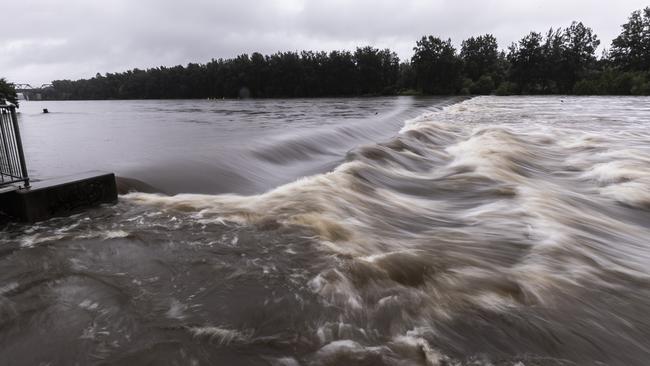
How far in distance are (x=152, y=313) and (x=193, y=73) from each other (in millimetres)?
133404

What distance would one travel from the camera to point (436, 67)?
10481 centimetres

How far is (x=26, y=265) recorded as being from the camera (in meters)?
4.64

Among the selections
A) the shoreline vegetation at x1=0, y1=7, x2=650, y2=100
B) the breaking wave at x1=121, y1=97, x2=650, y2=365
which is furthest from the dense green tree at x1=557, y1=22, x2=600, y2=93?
the breaking wave at x1=121, y1=97, x2=650, y2=365

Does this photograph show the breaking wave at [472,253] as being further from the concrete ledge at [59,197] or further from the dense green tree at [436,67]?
the dense green tree at [436,67]

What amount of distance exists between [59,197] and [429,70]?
354 feet

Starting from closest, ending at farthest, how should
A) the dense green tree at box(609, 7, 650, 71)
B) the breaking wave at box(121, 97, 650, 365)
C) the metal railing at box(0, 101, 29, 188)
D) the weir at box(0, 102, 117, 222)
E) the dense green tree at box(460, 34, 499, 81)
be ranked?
1. the breaking wave at box(121, 97, 650, 365)
2. the metal railing at box(0, 101, 29, 188)
3. the weir at box(0, 102, 117, 222)
4. the dense green tree at box(609, 7, 650, 71)
5. the dense green tree at box(460, 34, 499, 81)

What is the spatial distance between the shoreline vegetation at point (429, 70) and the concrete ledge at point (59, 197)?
94480 millimetres

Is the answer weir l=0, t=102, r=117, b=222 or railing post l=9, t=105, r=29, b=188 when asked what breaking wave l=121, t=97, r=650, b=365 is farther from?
railing post l=9, t=105, r=29, b=188

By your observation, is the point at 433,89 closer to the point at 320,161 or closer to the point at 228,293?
the point at 320,161

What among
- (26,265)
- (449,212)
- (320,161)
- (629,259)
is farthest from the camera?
(320,161)

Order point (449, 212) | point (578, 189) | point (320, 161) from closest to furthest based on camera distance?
point (449, 212)
point (578, 189)
point (320, 161)

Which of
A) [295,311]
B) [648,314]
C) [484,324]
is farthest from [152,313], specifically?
[648,314]

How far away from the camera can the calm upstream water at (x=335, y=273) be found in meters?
3.36

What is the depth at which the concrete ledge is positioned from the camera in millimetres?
5949
